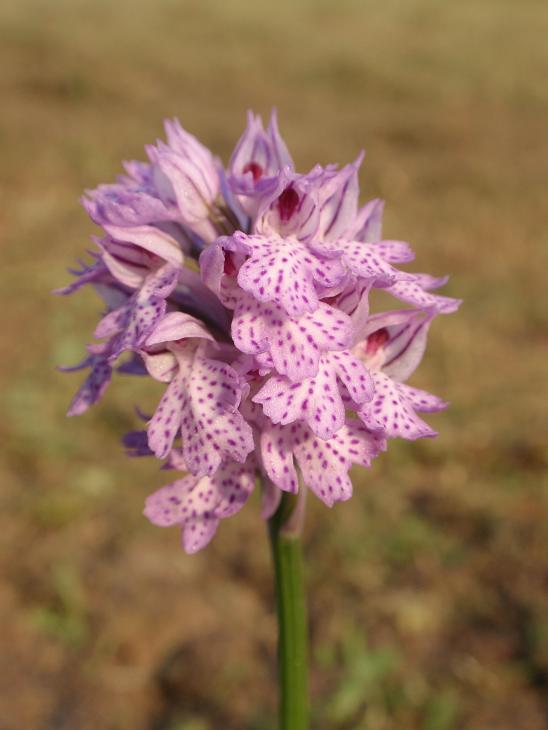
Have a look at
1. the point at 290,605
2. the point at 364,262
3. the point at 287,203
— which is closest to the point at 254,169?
the point at 287,203

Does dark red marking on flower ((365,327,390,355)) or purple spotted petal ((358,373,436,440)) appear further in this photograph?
dark red marking on flower ((365,327,390,355))

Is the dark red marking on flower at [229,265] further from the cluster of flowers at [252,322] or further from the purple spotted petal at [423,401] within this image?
the purple spotted petal at [423,401]

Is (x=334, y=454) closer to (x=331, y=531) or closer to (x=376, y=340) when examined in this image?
(x=376, y=340)

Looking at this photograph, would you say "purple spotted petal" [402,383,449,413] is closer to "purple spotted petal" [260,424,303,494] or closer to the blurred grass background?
"purple spotted petal" [260,424,303,494]

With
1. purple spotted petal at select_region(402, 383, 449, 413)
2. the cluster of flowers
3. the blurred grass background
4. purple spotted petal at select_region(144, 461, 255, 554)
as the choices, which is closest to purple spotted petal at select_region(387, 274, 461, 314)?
the cluster of flowers

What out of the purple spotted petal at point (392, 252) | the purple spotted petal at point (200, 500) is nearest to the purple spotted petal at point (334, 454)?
the purple spotted petal at point (200, 500)

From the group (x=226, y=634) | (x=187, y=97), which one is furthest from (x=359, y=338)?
(x=187, y=97)
